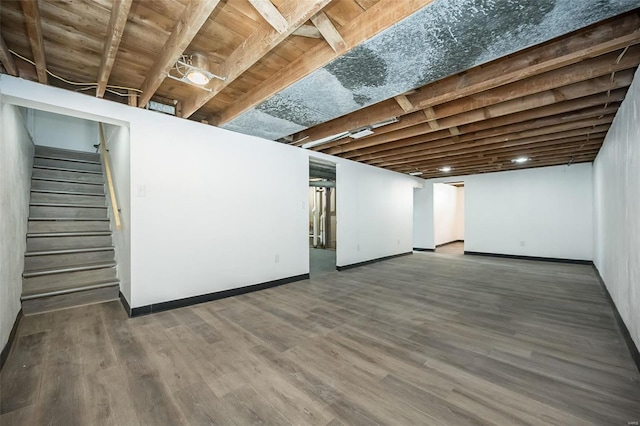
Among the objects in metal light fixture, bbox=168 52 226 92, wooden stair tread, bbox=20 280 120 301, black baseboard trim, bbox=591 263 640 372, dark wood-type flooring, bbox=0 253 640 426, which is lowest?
dark wood-type flooring, bbox=0 253 640 426

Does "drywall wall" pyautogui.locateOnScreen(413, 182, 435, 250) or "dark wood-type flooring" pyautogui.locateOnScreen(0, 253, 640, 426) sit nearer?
"dark wood-type flooring" pyautogui.locateOnScreen(0, 253, 640, 426)

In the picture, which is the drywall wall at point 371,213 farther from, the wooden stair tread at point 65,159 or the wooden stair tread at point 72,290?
the wooden stair tread at point 65,159

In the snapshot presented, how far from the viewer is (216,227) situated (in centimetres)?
363

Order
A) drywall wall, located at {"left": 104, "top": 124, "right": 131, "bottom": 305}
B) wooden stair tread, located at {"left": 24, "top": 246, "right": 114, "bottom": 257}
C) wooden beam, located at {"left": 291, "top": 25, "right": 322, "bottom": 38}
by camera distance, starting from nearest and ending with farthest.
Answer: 1. wooden beam, located at {"left": 291, "top": 25, "right": 322, "bottom": 38}
2. drywall wall, located at {"left": 104, "top": 124, "right": 131, "bottom": 305}
3. wooden stair tread, located at {"left": 24, "top": 246, "right": 114, "bottom": 257}

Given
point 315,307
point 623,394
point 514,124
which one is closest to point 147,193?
point 315,307

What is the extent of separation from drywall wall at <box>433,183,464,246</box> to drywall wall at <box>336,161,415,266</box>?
1802 mm

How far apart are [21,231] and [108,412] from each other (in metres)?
2.87

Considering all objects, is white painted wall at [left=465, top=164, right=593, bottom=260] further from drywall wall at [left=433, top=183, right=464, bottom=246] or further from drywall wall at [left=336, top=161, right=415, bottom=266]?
drywall wall at [left=336, top=161, right=415, bottom=266]

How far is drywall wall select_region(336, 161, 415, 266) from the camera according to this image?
5586mm

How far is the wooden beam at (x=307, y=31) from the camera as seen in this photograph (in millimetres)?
1913

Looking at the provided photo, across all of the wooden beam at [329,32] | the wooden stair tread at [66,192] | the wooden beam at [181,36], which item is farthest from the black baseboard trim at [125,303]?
the wooden beam at [329,32]

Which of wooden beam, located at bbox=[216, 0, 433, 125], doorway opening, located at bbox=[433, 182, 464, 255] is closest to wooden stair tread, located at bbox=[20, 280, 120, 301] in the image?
wooden beam, located at bbox=[216, 0, 433, 125]

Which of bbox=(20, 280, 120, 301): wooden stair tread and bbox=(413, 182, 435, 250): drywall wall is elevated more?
bbox=(413, 182, 435, 250): drywall wall

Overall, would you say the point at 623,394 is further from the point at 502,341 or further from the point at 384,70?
the point at 384,70
